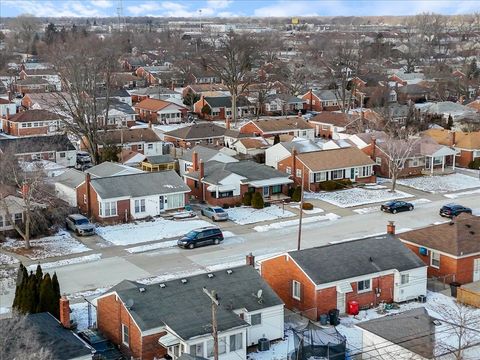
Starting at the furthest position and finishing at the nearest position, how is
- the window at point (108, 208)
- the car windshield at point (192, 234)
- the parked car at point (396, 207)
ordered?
the parked car at point (396, 207) < the window at point (108, 208) < the car windshield at point (192, 234)

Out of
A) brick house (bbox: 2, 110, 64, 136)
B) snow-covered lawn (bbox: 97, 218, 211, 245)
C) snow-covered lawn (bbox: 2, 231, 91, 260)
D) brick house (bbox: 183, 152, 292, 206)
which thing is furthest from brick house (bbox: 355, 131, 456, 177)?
brick house (bbox: 2, 110, 64, 136)

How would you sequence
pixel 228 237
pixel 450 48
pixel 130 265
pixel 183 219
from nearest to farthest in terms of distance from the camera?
pixel 130 265
pixel 228 237
pixel 183 219
pixel 450 48

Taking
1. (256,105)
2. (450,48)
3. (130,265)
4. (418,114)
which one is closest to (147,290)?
(130,265)

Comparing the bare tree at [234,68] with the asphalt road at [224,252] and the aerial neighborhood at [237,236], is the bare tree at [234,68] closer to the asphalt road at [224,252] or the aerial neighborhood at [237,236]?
the aerial neighborhood at [237,236]

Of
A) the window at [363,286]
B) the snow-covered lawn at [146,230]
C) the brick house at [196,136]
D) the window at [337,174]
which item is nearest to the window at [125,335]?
the window at [363,286]

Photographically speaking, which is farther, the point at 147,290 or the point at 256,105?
the point at 256,105

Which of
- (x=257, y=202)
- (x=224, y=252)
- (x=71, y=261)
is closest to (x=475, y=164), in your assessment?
(x=257, y=202)

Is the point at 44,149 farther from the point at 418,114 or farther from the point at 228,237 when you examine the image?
the point at 418,114
